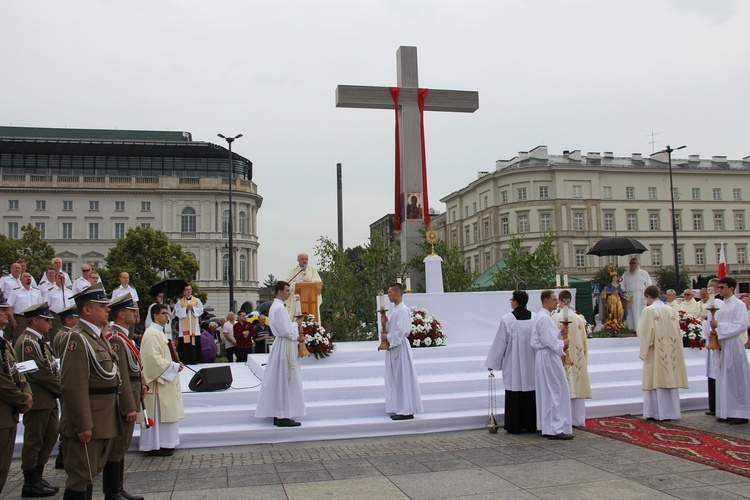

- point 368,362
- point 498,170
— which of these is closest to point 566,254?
point 498,170

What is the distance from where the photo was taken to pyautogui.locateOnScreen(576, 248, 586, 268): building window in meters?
67.9

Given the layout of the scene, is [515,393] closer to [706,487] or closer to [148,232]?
[706,487]

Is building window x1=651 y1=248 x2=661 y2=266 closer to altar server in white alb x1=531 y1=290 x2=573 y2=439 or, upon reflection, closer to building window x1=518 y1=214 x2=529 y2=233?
building window x1=518 y1=214 x2=529 y2=233

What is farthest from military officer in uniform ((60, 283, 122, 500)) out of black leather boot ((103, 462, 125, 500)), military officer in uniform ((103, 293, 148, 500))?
black leather boot ((103, 462, 125, 500))

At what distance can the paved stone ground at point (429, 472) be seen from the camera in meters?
6.21

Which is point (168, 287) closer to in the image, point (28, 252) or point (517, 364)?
point (517, 364)

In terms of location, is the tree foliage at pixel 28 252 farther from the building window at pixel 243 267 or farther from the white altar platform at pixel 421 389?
the white altar platform at pixel 421 389

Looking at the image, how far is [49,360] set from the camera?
265 inches

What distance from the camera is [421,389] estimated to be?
1034 centimetres

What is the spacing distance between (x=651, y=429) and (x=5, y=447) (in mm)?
7936

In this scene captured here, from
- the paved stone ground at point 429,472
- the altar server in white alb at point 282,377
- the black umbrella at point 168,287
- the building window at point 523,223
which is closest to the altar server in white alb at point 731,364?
the paved stone ground at point 429,472

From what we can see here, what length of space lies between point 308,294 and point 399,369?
4.11m

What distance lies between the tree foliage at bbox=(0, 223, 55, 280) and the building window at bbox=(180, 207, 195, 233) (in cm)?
2406

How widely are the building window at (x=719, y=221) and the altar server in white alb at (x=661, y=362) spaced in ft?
231
